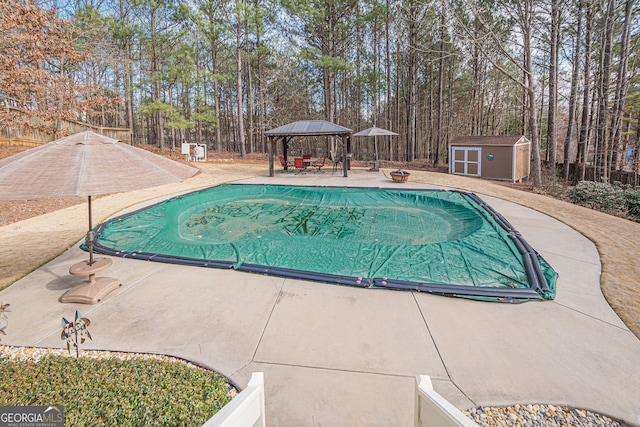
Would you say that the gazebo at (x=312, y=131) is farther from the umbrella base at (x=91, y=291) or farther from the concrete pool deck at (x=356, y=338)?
the umbrella base at (x=91, y=291)

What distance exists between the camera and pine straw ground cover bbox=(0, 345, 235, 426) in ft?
5.95

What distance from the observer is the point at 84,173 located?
10.4 ft

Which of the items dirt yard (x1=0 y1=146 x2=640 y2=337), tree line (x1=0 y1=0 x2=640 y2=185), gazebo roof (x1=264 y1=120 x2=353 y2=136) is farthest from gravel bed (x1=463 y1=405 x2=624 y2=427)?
gazebo roof (x1=264 y1=120 x2=353 y2=136)

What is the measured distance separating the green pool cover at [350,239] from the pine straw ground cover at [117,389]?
210 centimetres

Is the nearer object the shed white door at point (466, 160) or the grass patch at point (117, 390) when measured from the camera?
the grass patch at point (117, 390)

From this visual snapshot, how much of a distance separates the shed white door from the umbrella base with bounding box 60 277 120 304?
15.2 m

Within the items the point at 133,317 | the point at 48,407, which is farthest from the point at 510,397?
the point at 133,317

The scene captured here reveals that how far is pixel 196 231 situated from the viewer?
7559 mm

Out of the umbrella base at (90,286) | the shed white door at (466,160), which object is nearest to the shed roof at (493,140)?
the shed white door at (466,160)

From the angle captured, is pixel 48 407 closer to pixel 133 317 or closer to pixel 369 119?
pixel 133 317

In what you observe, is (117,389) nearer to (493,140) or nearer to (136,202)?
(136,202)

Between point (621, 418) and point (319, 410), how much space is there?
1988mm

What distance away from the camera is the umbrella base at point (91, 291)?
140 inches

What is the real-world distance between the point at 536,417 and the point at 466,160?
1485 centimetres
